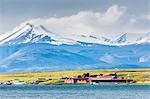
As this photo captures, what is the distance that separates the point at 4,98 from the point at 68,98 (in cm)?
622

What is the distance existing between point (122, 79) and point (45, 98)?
310ft

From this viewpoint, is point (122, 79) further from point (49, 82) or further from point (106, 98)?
point (106, 98)

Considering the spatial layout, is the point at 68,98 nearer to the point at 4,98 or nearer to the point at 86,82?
the point at 4,98

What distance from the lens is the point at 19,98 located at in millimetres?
59281

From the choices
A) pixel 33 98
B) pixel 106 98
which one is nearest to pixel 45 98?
pixel 33 98

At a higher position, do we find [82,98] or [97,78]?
[97,78]

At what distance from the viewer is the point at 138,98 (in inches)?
2144

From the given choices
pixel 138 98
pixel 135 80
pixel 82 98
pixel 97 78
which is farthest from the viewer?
pixel 97 78

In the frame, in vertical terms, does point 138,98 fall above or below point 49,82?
below

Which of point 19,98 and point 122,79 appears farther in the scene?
Result: point 122,79

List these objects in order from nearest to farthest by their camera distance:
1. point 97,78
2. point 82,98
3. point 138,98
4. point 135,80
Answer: point 138,98, point 82,98, point 135,80, point 97,78

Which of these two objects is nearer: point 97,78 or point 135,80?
point 135,80

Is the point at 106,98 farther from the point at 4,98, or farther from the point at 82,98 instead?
the point at 4,98

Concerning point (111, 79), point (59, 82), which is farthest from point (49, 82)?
point (111, 79)
